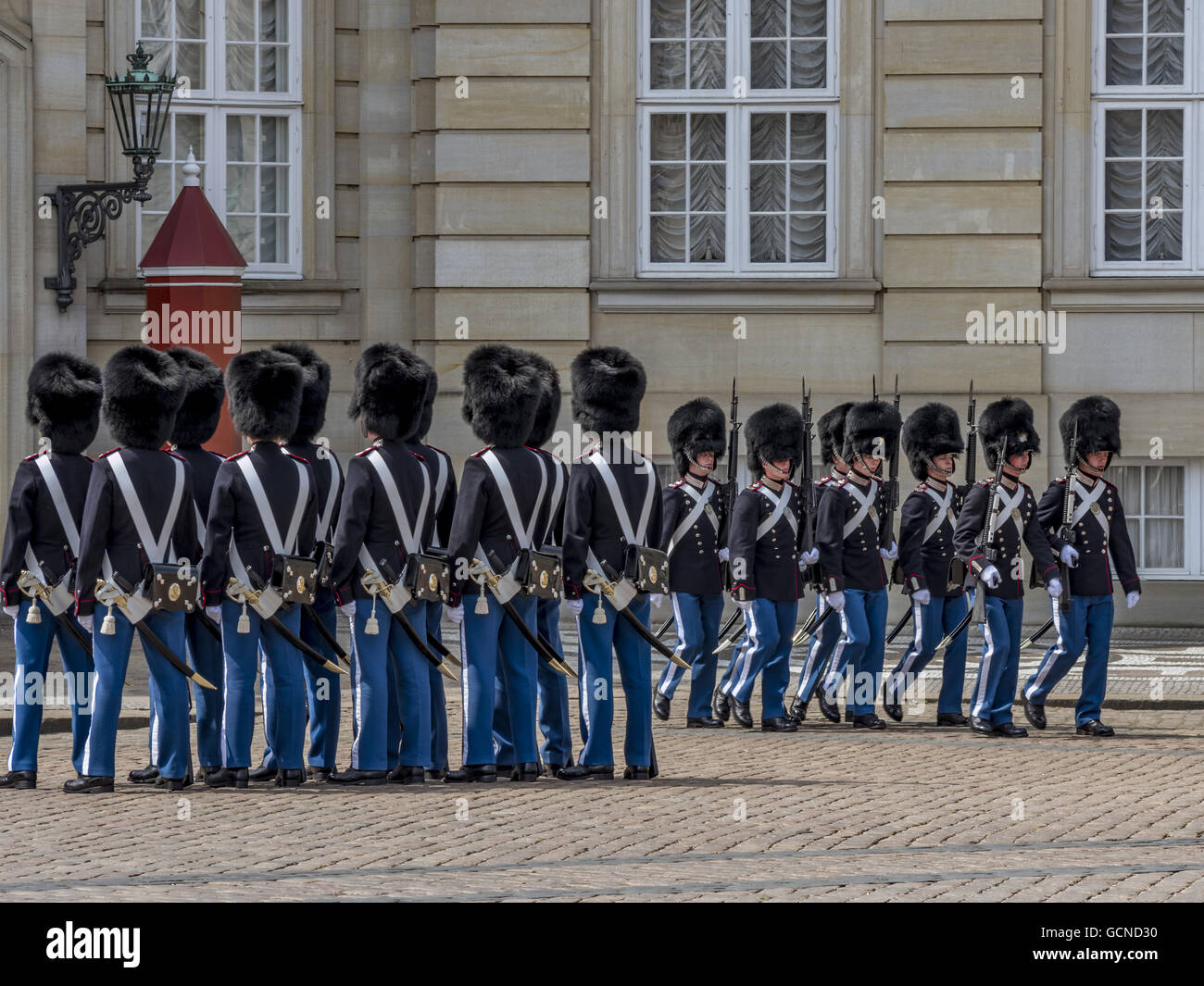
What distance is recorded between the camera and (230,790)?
9195mm

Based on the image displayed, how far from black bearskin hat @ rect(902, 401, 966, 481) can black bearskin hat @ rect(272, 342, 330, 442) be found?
3639 mm

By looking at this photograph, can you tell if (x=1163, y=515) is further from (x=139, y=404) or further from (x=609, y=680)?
(x=139, y=404)

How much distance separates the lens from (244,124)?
59.4ft

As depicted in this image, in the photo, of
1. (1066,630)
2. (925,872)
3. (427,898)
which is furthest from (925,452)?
Result: (427,898)

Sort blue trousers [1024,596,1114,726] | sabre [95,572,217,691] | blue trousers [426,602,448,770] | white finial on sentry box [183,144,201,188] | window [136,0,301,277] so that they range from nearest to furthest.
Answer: sabre [95,572,217,691]
blue trousers [426,602,448,770]
blue trousers [1024,596,1114,726]
white finial on sentry box [183,144,201,188]
window [136,0,301,277]

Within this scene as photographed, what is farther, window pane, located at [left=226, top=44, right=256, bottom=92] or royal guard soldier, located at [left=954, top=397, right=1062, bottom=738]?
window pane, located at [left=226, top=44, right=256, bottom=92]

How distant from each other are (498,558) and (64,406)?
5.99 ft

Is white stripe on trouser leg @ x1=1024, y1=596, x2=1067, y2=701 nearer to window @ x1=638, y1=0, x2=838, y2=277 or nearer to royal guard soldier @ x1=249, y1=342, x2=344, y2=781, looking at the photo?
royal guard soldier @ x1=249, y1=342, x2=344, y2=781

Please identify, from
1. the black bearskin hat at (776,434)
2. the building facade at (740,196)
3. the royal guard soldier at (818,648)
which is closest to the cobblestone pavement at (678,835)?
the royal guard soldier at (818,648)

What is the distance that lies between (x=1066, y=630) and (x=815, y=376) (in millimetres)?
6239

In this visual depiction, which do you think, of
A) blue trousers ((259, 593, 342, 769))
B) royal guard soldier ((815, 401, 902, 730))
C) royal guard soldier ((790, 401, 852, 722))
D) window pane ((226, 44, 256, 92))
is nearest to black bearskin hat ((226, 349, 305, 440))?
blue trousers ((259, 593, 342, 769))

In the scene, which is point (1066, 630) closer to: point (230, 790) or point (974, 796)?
point (974, 796)

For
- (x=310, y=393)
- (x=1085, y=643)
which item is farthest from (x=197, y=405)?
(x=1085, y=643)

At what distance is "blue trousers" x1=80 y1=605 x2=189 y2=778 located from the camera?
9078mm
